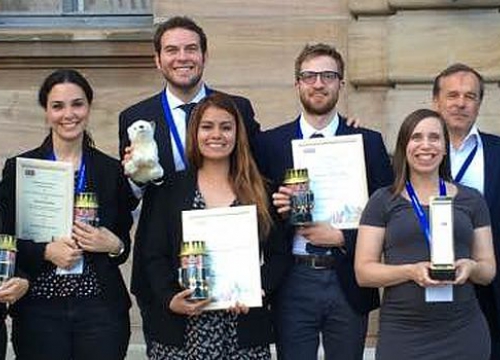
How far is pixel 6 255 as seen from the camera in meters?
4.22

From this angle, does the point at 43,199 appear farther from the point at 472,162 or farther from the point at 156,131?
the point at 472,162

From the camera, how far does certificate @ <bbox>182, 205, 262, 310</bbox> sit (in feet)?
14.1

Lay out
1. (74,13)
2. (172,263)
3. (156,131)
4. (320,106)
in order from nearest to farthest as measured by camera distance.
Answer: (172,263) < (320,106) < (156,131) < (74,13)

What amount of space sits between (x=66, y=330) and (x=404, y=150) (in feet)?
5.40

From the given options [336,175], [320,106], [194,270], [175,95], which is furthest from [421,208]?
[175,95]

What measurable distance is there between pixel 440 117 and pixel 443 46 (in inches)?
90.5

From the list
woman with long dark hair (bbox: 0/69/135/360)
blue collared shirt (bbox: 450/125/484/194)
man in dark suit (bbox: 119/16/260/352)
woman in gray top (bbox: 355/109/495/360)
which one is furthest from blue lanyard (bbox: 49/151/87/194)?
blue collared shirt (bbox: 450/125/484/194)

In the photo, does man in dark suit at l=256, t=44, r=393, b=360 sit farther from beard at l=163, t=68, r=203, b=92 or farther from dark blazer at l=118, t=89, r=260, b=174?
beard at l=163, t=68, r=203, b=92

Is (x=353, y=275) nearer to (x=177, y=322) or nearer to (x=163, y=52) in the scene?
(x=177, y=322)

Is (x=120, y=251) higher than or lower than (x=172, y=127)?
lower

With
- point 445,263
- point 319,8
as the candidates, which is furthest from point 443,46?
point 445,263

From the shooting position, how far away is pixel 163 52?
4.83 meters

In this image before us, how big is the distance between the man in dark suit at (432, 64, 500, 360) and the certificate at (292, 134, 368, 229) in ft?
1.54

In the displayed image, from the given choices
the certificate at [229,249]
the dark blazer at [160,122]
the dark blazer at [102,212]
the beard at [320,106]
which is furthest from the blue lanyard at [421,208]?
the dark blazer at [102,212]
